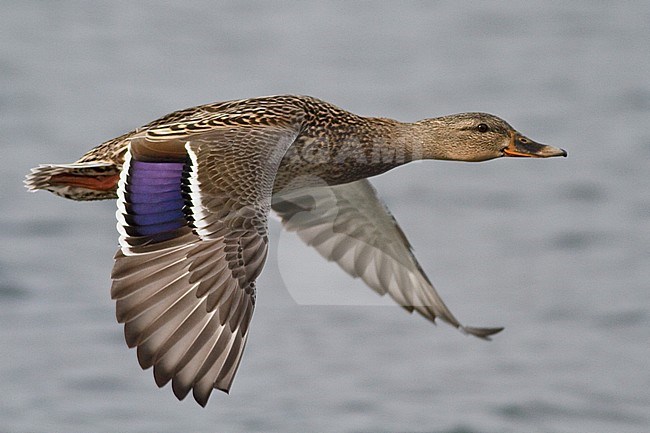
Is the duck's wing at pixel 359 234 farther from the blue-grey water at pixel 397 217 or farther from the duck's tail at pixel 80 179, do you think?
the duck's tail at pixel 80 179

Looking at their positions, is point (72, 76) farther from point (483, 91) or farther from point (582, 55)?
point (582, 55)

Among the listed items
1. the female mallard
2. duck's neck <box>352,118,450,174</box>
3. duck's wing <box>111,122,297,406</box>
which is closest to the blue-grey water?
the female mallard

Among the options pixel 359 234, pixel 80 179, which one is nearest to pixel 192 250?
pixel 80 179

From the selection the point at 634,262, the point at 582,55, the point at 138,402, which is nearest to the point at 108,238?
the point at 138,402

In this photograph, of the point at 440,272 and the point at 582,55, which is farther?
the point at 582,55

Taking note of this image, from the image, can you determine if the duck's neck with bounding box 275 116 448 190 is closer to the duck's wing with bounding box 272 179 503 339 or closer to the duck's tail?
the duck's wing with bounding box 272 179 503 339

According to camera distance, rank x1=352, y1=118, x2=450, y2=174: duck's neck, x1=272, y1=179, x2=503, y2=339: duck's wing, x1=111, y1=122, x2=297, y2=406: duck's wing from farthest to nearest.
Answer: x1=272, y1=179, x2=503, y2=339: duck's wing, x1=352, y1=118, x2=450, y2=174: duck's neck, x1=111, y1=122, x2=297, y2=406: duck's wing
